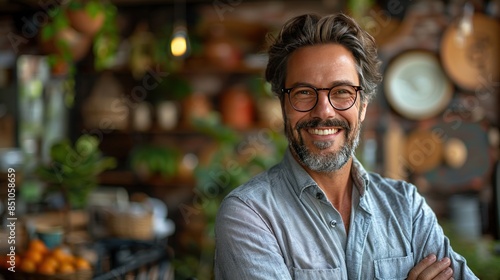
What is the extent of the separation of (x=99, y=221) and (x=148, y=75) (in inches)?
58.2

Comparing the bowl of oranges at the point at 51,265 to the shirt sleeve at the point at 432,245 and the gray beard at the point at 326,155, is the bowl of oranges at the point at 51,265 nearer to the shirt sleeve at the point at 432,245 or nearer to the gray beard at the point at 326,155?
the gray beard at the point at 326,155

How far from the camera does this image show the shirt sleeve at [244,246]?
1.31 meters

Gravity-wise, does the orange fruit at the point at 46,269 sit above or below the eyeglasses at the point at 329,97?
below

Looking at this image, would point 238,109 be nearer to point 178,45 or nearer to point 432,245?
point 178,45

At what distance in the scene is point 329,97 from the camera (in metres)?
1.43

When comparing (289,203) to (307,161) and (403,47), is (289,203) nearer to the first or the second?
(307,161)

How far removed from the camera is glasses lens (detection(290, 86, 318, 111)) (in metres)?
1.44

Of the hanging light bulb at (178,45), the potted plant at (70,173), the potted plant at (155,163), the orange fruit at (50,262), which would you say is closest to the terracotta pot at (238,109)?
the potted plant at (155,163)

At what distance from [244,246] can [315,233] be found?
0.19 metres

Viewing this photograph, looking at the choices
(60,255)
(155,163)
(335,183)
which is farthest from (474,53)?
(60,255)

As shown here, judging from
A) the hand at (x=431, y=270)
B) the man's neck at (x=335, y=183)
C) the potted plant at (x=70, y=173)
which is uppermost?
the man's neck at (x=335, y=183)

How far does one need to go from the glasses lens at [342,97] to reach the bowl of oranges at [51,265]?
1271 millimetres

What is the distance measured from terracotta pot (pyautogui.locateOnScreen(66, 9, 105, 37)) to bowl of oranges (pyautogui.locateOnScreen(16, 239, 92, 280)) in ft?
3.81

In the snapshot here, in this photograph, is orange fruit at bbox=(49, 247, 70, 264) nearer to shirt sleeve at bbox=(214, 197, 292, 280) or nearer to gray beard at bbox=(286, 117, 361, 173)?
shirt sleeve at bbox=(214, 197, 292, 280)
